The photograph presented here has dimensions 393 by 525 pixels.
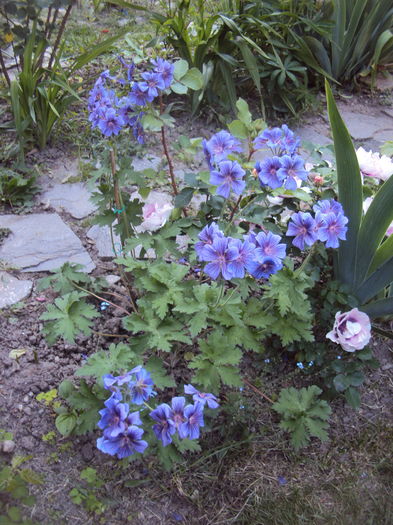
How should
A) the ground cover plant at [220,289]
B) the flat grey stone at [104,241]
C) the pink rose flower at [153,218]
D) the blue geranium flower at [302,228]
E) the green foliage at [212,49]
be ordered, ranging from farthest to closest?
1. the green foliage at [212,49]
2. the flat grey stone at [104,241]
3. the pink rose flower at [153,218]
4. the blue geranium flower at [302,228]
5. the ground cover plant at [220,289]

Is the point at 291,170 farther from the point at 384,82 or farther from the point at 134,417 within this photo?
the point at 384,82

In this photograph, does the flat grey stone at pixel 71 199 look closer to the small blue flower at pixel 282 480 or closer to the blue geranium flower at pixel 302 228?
the blue geranium flower at pixel 302 228

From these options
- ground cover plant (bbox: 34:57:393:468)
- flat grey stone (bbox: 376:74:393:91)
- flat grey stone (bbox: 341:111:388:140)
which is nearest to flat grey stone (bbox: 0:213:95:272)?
ground cover plant (bbox: 34:57:393:468)

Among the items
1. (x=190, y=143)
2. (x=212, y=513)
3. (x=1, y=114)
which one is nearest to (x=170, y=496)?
(x=212, y=513)

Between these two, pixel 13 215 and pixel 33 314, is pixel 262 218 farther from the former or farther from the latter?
pixel 13 215

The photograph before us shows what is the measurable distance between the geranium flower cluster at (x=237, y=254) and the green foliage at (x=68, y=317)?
0.41 meters

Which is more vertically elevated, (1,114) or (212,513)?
(1,114)

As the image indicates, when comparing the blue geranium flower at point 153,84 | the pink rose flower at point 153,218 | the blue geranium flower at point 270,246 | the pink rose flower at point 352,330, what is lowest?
the pink rose flower at point 352,330

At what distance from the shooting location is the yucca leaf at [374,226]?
175cm

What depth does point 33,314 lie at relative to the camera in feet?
6.82

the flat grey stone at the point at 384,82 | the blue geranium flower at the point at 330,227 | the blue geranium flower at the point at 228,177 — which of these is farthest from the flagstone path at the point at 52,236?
the flat grey stone at the point at 384,82

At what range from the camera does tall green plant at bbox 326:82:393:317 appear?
176cm

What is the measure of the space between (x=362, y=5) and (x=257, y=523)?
2995mm

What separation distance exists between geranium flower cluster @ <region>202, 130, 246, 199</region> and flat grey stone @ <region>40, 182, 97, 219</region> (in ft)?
3.66
